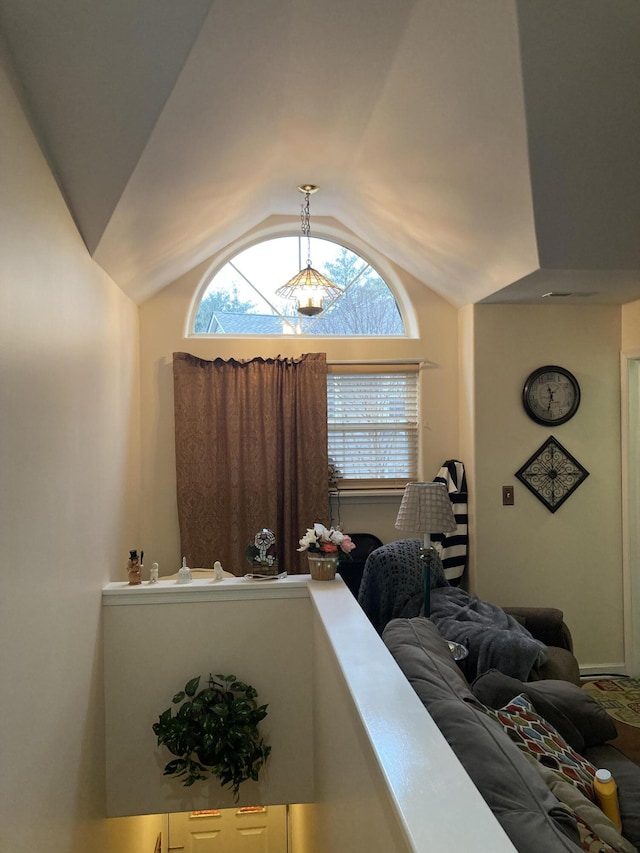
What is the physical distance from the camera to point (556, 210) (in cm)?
308

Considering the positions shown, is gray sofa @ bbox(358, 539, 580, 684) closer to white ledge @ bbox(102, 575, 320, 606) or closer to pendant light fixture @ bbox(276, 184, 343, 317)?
white ledge @ bbox(102, 575, 320, 606)

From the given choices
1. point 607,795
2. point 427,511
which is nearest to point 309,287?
point 427,511

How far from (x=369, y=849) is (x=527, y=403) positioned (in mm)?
3392

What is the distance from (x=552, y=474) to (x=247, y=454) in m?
2.10

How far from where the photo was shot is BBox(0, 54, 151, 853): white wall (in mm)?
2049

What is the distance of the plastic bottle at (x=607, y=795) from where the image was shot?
2.02 meters

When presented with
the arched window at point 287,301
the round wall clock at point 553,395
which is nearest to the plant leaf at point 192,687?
the arched window at point 287,301

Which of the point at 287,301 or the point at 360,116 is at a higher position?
the point at 360,116

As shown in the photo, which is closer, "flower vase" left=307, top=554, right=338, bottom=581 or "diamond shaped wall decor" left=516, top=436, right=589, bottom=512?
"flower vase" left=307, top=554, right=338, bottom=581

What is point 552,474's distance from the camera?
15.5 feet

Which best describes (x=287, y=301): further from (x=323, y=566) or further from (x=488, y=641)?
(x=488, y=641)

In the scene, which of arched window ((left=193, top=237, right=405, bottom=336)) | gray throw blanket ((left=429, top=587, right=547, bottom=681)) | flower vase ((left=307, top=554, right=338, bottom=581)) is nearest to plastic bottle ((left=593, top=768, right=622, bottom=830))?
gray throw blanket ((left=429, top=587, right=547, bottom=681))

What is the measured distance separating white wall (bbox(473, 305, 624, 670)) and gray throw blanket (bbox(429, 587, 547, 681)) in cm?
103

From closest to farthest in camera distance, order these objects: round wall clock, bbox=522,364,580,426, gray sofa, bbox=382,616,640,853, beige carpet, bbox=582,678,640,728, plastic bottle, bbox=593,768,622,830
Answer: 1. gray sofa, bbox=382,616,640,853
2. plastic bottle, bbox=593,768,622,830
3. beige carpet, bbox=582,678,640,728
4. round wall clock, bbox=522,364,580,426
